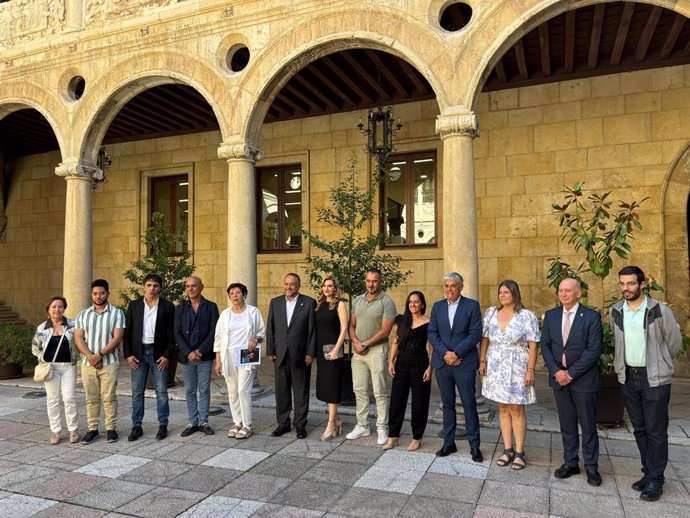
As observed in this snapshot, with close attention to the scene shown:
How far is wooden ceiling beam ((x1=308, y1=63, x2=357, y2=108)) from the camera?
898cm

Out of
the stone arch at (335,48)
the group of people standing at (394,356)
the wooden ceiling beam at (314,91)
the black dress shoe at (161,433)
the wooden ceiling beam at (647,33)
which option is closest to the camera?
the group of people standing at (394,356)

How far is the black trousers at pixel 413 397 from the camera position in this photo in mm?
5059

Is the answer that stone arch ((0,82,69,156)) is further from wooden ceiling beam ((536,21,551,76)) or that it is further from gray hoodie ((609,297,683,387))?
gray hoodie ((609,297,683,387))

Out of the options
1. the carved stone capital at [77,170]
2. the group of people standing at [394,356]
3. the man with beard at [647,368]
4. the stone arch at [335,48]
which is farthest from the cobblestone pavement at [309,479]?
the carved stone capital at [77,170]

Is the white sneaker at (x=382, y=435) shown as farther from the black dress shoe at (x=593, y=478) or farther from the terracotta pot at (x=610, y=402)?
the terracotta pot at (x=610, y=402)

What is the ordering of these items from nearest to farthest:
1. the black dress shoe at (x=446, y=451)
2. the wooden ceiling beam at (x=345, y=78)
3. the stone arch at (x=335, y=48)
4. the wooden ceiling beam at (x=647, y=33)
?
the black dress shoe at (x=446, y=451), the stone arch at (x=335, y=48), the wooden ceiling beam at (x=647, y=33), the wooden ceiling beam at (x=345, y=78)

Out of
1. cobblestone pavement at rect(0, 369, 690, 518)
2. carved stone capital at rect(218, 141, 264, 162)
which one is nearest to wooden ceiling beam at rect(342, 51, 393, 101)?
carved stone capital at rect(218, 141, 264, 162)

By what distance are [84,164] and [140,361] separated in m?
4.62

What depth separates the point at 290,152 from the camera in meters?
11.5

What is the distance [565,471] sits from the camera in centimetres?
438

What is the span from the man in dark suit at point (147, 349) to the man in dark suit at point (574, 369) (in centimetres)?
385

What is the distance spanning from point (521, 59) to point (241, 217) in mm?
5108

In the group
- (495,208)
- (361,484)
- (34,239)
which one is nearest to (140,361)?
(361,484)

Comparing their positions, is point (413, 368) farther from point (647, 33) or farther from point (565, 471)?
point (647, 33)
